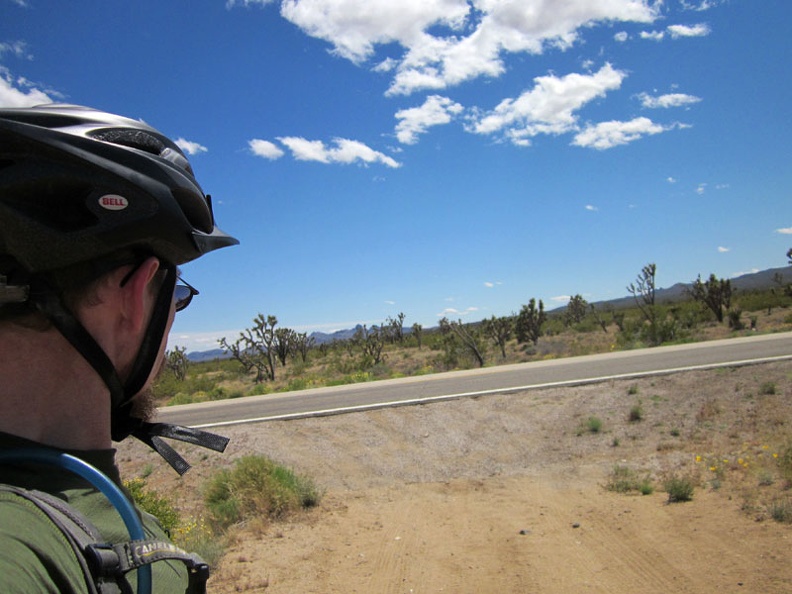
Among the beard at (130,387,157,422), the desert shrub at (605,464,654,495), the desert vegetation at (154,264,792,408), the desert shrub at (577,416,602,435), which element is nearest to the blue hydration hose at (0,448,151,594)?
the beard at (130,387,157,422)

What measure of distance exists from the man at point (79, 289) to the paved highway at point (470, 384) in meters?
11.9

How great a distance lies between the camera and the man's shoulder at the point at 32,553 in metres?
0.94

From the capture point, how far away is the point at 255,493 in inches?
337

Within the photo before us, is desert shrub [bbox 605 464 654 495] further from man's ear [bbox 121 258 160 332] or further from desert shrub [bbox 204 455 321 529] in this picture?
man's ear [bbox 121 258 160 332]

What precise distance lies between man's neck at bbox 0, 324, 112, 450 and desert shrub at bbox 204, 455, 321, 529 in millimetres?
7439

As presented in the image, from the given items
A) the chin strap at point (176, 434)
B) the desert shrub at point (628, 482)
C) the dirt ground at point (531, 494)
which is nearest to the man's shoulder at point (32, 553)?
the chin strap at point (176, 434)

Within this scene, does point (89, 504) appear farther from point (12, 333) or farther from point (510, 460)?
point (510, 460)

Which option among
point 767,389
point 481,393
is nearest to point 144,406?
point 481,393

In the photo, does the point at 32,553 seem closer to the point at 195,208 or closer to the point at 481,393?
the point at 195,208

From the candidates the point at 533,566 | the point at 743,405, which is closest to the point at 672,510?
the point at 533,566

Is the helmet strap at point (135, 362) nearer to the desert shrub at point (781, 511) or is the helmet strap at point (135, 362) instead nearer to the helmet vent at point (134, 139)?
the helmet vent at point (134, 139)

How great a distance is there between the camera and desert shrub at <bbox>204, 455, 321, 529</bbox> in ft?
27.3

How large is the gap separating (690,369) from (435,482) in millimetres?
7604

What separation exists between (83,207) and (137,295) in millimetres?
252
